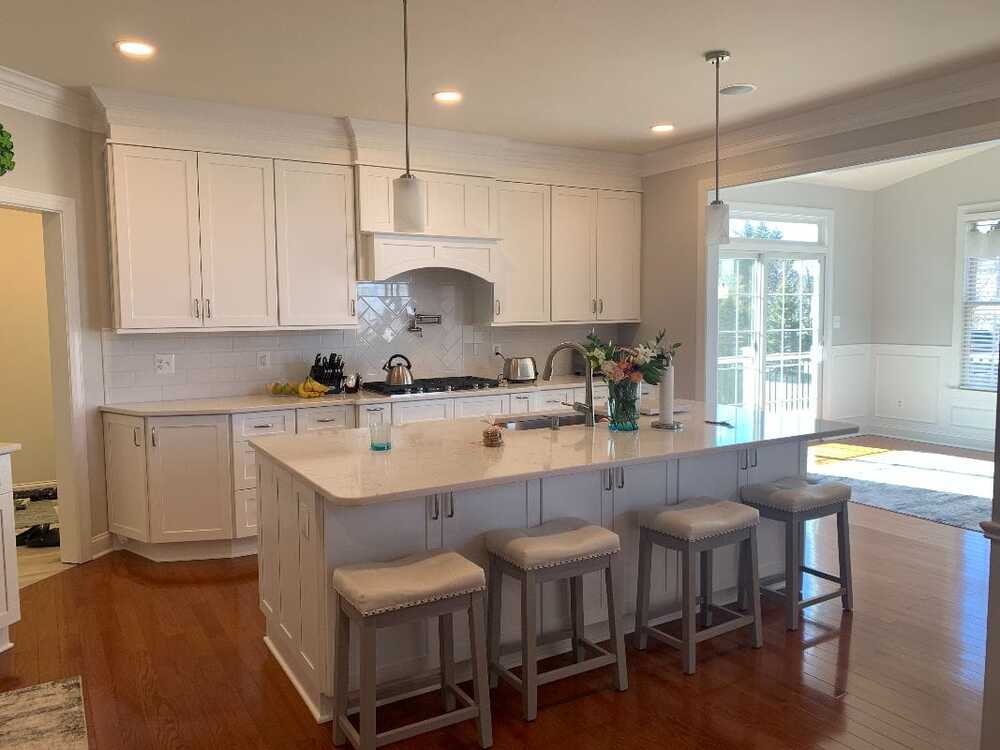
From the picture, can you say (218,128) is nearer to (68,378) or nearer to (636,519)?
(68,378)

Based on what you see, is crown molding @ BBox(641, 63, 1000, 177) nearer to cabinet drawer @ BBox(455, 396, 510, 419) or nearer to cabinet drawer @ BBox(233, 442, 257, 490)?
cabinet drawer @ BBox(455, 396, 510, 419)

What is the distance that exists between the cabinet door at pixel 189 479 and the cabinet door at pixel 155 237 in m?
0.66

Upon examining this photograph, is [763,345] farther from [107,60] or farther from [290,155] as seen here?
[107,60]

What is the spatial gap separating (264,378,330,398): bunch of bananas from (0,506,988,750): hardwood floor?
50.4 inches

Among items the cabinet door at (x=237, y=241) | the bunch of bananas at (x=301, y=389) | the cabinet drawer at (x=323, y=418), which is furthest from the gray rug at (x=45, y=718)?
the cabinet door at (x=237, y=241)

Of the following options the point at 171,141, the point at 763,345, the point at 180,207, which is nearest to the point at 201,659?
the point at 180,207

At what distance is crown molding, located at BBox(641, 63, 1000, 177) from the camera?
164 inches

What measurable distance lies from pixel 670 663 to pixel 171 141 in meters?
3.94

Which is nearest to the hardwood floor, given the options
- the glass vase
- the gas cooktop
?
the glass vase

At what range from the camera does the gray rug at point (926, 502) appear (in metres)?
5.19

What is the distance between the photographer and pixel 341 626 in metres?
Answer: 2.56

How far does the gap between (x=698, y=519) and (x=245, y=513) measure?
110 inches

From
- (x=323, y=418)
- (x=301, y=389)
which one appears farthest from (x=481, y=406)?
(x=301, y=389)

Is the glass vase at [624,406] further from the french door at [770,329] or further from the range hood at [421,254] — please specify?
the french door at [770,329]
